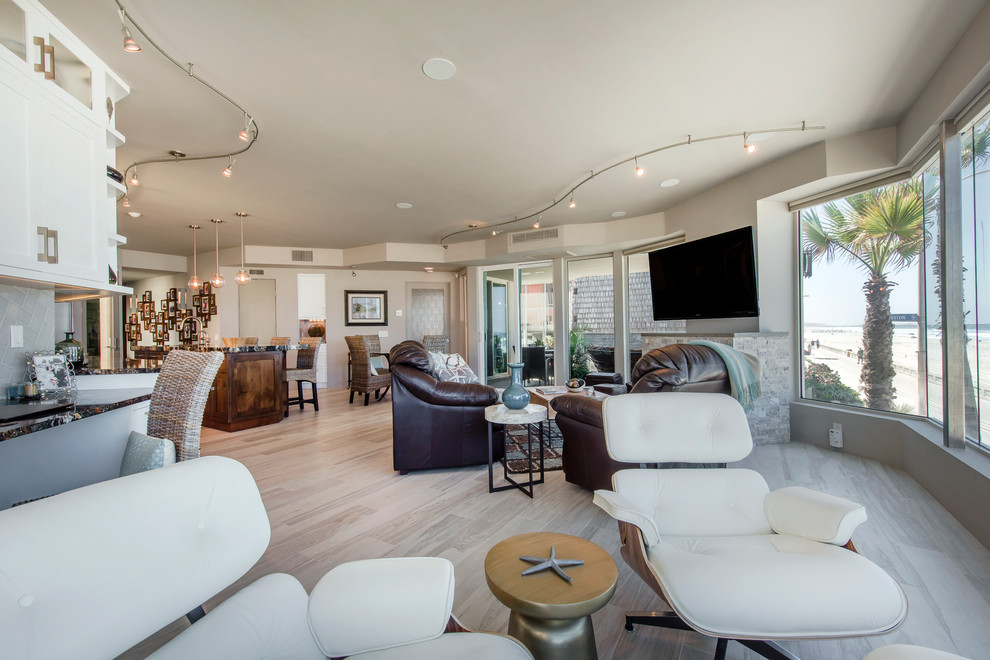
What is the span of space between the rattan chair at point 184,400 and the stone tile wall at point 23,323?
0.75m

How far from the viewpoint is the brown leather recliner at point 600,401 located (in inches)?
102

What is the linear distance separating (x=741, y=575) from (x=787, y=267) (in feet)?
13.0

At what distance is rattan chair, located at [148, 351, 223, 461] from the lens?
190 centimetres

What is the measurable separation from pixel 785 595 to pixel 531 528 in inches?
55.6

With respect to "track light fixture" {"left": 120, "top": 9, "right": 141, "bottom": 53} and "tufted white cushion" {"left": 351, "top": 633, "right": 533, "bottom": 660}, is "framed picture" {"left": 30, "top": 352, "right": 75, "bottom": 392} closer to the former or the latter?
"track light fixture" {"left": 120, "top": 9, "right": 141, "bottom": 53}

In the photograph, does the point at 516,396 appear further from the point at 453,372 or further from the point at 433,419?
the point at 453,372

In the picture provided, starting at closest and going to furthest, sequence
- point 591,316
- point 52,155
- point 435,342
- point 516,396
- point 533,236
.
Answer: point 52,155, point 516,396, point 533,236, point 591,316, point 435,342

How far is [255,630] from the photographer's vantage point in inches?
33.2

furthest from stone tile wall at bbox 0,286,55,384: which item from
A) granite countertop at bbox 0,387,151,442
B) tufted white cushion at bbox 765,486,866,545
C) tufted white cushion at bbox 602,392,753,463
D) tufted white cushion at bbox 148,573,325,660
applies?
tufted white cushion at bbox 765,486,866,545

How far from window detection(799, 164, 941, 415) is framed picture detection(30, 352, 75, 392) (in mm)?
5483

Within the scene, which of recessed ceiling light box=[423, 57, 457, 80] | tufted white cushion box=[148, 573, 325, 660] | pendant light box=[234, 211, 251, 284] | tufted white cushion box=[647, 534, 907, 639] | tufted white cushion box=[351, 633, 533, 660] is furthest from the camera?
pendant light box=[234, 211, 251, 284]

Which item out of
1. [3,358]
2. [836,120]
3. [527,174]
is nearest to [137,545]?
[3,358]

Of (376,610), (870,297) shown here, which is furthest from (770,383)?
(376,610)

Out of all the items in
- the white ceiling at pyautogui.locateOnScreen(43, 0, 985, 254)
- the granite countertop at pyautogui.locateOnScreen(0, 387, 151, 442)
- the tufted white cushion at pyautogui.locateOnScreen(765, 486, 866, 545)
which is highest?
the white ceiling at pyautogui.locateOnScreen(43, 0, 985, 254)
